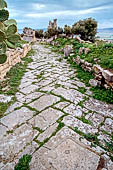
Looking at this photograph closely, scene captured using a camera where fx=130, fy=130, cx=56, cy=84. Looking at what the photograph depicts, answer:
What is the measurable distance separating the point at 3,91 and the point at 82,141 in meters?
2.31

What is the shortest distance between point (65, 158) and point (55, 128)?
55 cm

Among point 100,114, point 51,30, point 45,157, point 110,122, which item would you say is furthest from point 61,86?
point 51,30

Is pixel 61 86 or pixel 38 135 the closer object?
pixel 38 135

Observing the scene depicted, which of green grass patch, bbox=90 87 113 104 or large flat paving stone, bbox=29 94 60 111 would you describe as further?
green grass patch, bbox=90 87 113 104

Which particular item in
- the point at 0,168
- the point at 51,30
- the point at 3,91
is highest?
the point at 51,30

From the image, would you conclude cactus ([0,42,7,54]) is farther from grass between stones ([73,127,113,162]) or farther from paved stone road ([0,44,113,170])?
grass between stones ([73,127,113,162])

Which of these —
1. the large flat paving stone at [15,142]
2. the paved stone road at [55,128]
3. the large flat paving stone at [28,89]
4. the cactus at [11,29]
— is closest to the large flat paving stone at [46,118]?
the paved stone road at [55,128]

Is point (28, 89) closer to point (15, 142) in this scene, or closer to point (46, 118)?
point (46, 118)

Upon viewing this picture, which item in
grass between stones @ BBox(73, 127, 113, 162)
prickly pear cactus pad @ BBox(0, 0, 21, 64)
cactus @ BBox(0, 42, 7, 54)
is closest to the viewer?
prickly pear cactus pad @ BBox(0, 0, 21, 64)

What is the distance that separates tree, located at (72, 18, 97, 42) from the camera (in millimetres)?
9695

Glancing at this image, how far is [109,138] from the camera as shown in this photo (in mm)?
1888

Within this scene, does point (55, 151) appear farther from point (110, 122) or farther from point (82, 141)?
point (110, 122)

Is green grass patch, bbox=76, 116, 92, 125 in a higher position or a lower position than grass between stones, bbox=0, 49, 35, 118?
lower

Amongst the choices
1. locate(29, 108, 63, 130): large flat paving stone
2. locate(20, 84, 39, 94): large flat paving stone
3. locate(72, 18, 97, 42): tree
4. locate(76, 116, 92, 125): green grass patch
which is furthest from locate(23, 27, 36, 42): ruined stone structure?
locate(76, 116, 92, 125): green grass patch
